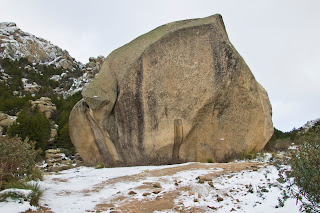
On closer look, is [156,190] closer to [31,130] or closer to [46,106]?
[31,130]

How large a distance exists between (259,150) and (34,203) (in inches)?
→ 317

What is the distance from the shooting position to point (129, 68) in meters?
10.2

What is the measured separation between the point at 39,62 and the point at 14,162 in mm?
77829

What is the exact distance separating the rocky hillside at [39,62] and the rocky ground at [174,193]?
155ft

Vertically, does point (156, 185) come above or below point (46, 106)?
below

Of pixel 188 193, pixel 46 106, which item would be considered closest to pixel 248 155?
pixel 188 193

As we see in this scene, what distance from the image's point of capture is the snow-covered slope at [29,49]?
233 ft

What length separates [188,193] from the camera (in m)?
4.92

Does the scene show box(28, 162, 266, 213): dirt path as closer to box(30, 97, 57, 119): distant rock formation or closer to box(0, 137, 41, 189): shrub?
box(0, 137, 41, 189): shrub

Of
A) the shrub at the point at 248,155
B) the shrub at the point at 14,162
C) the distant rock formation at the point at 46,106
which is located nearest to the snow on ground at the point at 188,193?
the shrub at the point at 14,162

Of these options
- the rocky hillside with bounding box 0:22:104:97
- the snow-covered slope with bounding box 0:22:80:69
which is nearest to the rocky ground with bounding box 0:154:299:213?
the rocky hillside with bounding box 0:22:104:97

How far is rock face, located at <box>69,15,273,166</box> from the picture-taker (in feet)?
29.4

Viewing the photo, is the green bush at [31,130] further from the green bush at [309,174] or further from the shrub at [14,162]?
the green bush at [309,174]

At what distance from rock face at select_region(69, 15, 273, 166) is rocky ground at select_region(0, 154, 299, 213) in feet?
7.44
